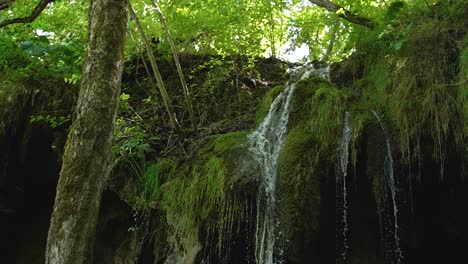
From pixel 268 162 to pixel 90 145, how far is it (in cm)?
207

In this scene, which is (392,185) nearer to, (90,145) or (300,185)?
(300,185)

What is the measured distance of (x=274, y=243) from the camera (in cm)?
421

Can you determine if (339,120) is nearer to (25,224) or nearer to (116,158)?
(116,158)

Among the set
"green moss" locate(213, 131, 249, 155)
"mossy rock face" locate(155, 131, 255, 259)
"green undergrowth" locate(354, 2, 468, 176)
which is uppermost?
"green undergrowth" locate(354, 2, 468, 176)

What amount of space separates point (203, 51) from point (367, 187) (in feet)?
14.2

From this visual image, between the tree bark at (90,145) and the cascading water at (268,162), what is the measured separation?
66.1 inches

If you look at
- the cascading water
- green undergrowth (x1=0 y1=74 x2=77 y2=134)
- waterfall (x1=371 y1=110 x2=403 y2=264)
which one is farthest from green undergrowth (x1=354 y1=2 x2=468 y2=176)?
green undergrowth (x1=0 y1=74 x2=77 y2=134)

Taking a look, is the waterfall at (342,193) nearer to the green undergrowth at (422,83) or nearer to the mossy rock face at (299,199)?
the mossy rock face at (299,199)

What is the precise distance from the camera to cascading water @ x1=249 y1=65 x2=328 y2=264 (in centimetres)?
425

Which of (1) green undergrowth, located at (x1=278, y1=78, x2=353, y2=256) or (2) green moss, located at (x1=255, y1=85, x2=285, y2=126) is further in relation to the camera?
(2) green moss, located at (x1=255, y1=85, x2=285, y2=126)

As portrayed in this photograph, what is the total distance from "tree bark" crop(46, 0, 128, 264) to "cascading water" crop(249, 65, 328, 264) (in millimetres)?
1678

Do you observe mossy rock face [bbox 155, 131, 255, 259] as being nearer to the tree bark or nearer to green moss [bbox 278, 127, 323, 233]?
green moss [bbox 278, 127, 323, 233]

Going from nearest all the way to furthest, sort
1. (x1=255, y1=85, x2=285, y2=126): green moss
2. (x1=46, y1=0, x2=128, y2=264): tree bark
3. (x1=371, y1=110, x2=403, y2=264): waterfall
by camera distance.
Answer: (x1=46, y1=0, x2=128, y2=264): tree bark < (x1=371, y1=110, x2=403, y2=264): waterfall < (x1=255, y1=85, x2=285, y2=126): green moss

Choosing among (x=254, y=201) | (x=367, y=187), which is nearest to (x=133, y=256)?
(x=254, y=201)
